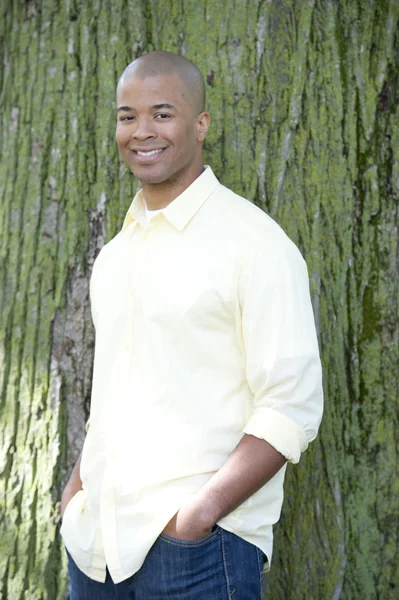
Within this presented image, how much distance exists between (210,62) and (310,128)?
0.47m

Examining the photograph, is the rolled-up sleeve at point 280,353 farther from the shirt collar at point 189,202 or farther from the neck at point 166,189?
the neck at point 166,189

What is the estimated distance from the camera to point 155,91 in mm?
2346

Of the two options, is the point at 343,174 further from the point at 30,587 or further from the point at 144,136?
the point at 30,587

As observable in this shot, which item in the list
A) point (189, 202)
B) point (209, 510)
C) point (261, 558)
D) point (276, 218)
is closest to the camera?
point (209, 510)

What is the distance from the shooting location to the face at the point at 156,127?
234 cm

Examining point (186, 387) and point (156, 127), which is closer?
point (186, 387)

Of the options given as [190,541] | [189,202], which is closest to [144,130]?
[189,202]

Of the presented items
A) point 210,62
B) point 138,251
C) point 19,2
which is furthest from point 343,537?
point 19,2

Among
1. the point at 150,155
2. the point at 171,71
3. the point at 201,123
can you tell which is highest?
the point at 171,71

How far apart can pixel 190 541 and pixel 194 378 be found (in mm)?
451

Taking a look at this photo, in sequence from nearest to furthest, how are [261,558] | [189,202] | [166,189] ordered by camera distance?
[261,558]
[189,202]
[166,189]

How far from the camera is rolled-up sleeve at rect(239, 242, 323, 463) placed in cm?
204

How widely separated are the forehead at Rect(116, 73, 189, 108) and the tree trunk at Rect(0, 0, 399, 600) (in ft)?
1.88

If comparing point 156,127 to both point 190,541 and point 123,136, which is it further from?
point 190,541
